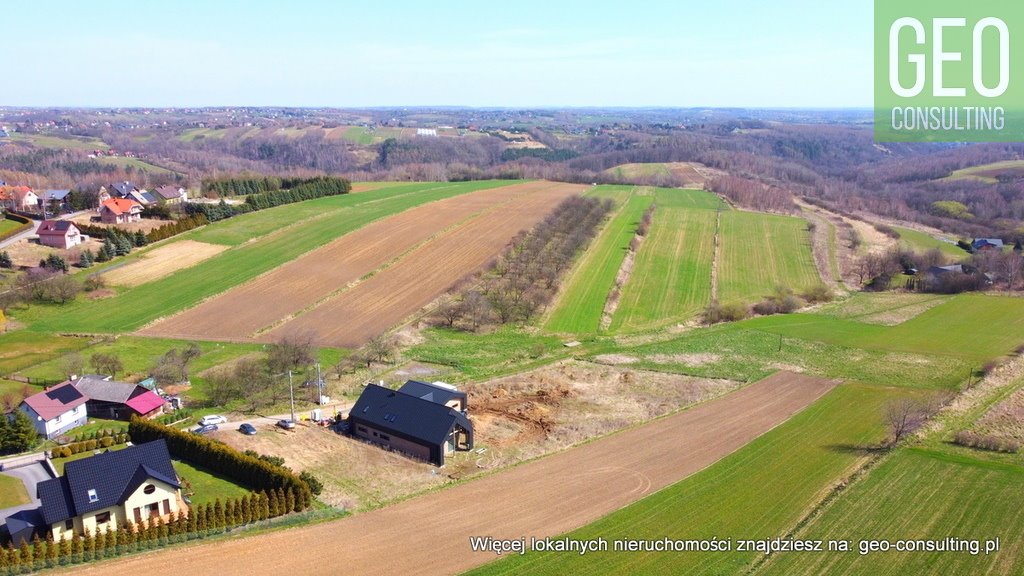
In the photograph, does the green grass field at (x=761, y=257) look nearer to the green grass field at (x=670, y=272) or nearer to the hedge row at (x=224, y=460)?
the green grass field at (x=670, y=272)

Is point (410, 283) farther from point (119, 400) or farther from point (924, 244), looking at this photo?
point (924, 244)

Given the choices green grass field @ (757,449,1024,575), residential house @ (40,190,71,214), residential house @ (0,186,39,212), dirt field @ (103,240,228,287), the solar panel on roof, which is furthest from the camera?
residential house @ (0,186,39,212)

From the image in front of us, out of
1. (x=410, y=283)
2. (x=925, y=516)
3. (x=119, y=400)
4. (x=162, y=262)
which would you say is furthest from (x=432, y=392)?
(x=162, y=262)

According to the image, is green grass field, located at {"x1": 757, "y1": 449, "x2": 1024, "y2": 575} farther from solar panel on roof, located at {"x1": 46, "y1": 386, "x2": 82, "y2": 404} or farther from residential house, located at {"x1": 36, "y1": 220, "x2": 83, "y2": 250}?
residential house, located at {"x1": 36, "y1": 220, "x2": 83, "y2": 250}

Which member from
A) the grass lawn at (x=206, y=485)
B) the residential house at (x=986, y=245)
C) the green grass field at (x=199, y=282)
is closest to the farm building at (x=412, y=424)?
the grass lawn at (x=206, y=485)

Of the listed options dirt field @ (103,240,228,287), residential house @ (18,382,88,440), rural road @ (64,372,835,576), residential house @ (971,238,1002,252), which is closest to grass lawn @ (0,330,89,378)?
residential house @ (18,382,88,440)
